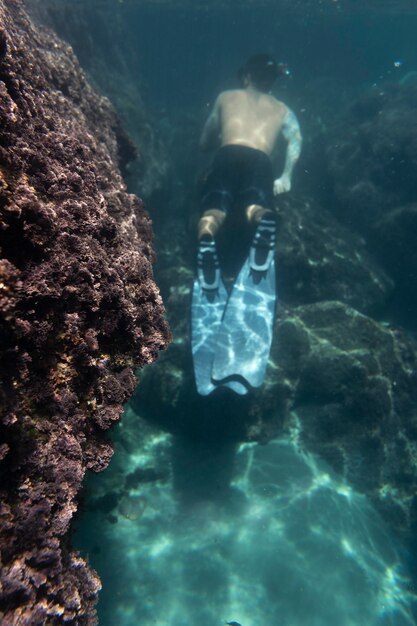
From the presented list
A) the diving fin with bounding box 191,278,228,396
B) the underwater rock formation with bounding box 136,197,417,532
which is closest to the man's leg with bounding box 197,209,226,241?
the diving fin with bounding box 191,278,228,396

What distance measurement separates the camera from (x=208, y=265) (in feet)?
22.6

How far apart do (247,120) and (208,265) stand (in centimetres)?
399

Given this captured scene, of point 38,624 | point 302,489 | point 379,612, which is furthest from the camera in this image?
point 302,489

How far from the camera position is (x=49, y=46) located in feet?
18.1

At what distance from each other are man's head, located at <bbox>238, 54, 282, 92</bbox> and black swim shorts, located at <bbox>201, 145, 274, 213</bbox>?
3.04m

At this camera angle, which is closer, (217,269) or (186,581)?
(186,581)

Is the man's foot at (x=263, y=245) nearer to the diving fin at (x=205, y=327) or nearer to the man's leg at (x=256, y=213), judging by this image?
the man's leg at (x=256, y=213)

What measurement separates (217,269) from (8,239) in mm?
5427

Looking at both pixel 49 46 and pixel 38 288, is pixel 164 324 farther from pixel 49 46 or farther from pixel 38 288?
pixel 49 46

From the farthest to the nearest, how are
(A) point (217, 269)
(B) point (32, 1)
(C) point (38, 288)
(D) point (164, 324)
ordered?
(B) point (32, 1) < (A) point (217, 269) < (D) point (164, 324) < (C) point (38, 288)

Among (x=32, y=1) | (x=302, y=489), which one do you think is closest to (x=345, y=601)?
(x=302, y=489)

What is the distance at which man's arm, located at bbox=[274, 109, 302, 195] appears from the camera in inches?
350

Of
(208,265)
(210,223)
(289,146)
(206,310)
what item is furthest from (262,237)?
(289,146)

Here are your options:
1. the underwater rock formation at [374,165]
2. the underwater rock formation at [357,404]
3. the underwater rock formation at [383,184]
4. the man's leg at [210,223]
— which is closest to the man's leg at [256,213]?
the man's leg at [210,223]
